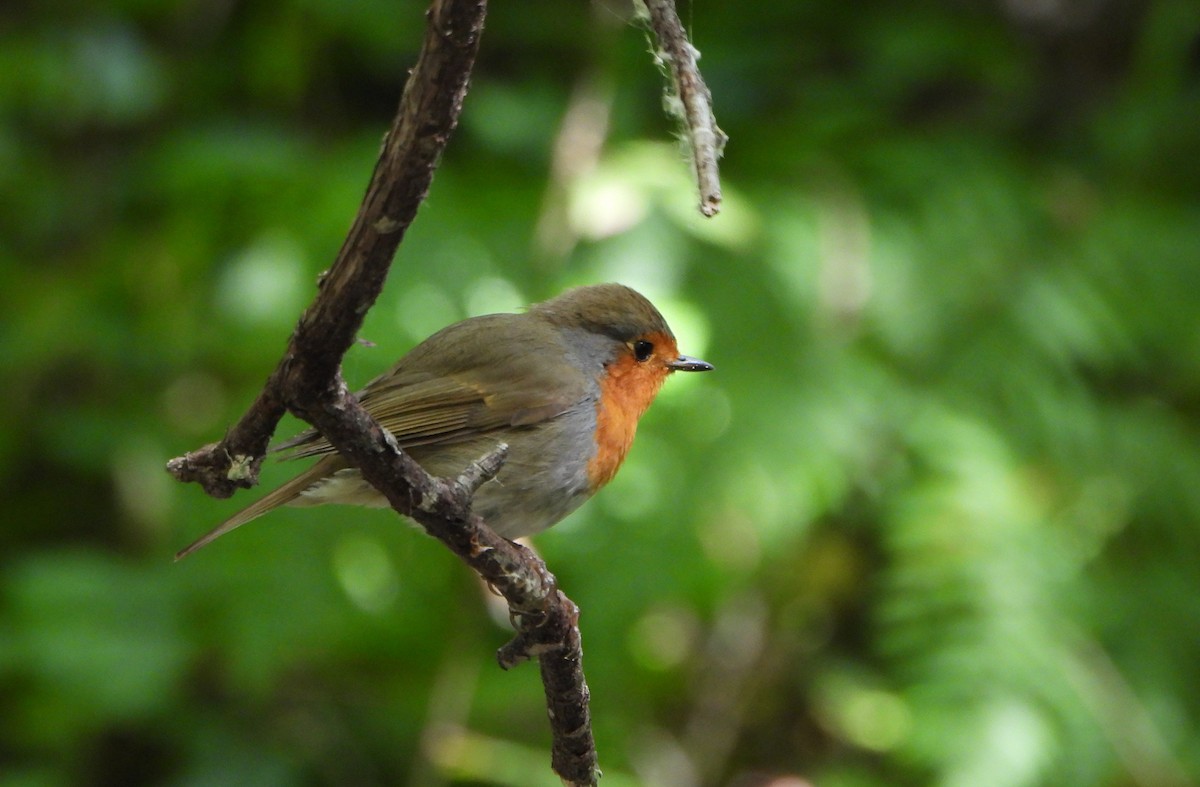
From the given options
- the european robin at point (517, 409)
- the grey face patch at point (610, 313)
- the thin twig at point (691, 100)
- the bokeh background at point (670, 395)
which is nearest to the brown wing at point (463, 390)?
the european robin at point (517, 409)

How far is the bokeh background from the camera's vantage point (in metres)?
3.35

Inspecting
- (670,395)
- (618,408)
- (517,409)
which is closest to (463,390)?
(517,409)

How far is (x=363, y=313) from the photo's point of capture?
128 cm

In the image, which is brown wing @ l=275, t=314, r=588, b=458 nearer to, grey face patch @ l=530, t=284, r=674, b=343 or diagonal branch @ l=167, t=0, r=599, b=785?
grey face patch @ l=530, t=284, r=674, b=343

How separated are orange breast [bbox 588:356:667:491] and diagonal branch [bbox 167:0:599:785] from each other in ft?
2.14

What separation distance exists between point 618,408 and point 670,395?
587 millimetres

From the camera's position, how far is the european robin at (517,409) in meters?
2.44

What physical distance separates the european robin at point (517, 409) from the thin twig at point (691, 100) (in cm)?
130

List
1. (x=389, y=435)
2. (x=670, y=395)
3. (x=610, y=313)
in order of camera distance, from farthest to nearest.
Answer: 1. (x=670, y=395)
2. (x=610, y=313)
3. (x=389, y=435)

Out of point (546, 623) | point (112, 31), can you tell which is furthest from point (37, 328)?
point (546, 623)

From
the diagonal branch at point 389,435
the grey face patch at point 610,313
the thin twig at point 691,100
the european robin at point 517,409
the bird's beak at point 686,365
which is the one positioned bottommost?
the diagonal branch at point 389,435

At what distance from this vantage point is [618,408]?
2629 millimetres

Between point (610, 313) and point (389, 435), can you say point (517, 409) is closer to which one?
point (610, 313)

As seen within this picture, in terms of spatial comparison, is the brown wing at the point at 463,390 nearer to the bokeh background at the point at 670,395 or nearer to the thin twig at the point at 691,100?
the bokeh background at the point at 670,395
